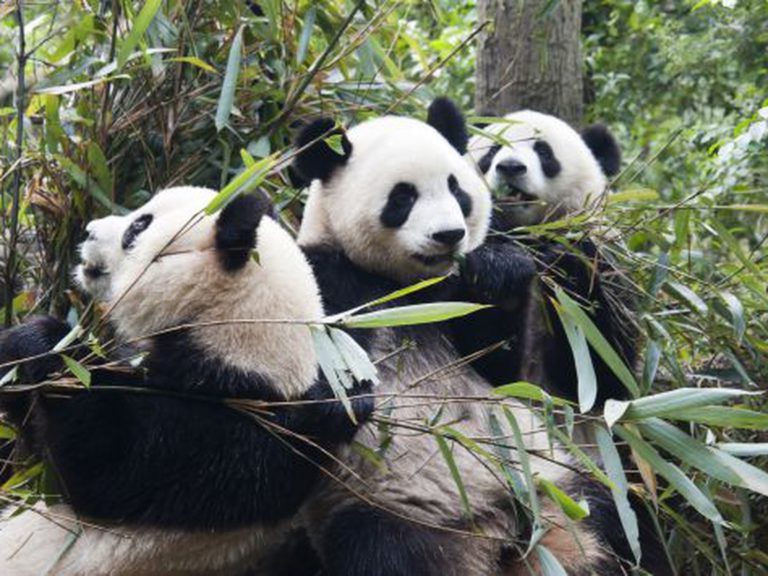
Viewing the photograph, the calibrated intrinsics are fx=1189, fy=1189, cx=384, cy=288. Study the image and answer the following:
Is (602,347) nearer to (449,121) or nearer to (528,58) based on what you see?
(449,121)

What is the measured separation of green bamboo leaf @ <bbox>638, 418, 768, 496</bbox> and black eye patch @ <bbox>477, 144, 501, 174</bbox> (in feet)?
6.95

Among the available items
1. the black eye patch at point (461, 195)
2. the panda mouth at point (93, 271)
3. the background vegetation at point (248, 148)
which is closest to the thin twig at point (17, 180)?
the background vegetation at point (248, 148)

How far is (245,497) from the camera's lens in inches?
131

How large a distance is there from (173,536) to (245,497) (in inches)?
9.3

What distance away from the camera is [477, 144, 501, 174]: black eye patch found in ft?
17.2

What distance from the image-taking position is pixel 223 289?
A: 11.1ft

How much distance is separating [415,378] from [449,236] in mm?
513

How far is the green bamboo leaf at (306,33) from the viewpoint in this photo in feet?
14.8

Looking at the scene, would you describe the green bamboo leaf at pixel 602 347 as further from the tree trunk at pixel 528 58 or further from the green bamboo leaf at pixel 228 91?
the tree trunk at pixel 528 58

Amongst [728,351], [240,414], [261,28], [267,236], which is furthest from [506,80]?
[240,414]

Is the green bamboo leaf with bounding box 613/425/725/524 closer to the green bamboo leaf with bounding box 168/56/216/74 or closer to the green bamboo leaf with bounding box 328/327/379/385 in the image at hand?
the green bamboo leaf with bounding box 328/327/379/385

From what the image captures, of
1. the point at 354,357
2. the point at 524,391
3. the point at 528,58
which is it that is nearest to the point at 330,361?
the point at 354,357

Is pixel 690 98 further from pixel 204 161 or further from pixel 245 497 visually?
→ pixel 245 497

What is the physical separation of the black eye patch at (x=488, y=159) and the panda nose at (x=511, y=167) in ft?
0.67
